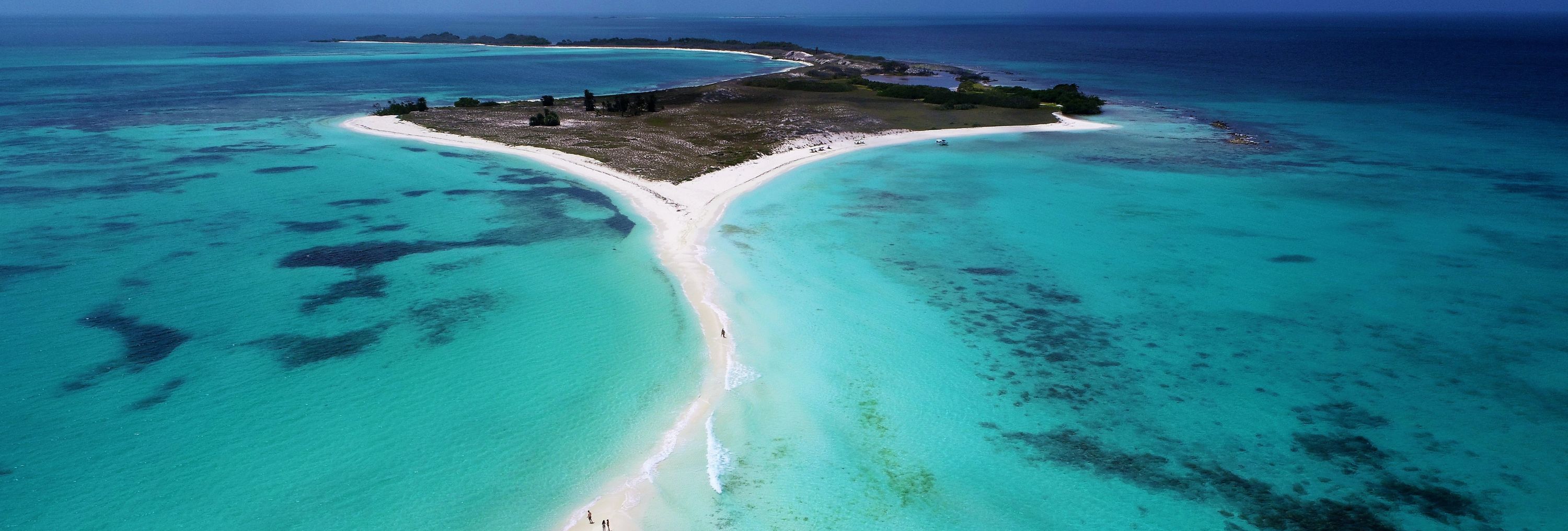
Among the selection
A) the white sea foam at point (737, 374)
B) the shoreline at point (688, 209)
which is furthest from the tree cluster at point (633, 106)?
the white sea foam at point (737, 374)

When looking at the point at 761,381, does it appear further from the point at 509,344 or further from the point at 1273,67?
the point at 1273,67

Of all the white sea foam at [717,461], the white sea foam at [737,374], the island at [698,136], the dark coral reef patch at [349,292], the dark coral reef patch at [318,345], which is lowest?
the white sea foam at [717,461]

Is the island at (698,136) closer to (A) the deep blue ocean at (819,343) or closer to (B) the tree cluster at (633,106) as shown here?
(B) the tree cluster at (633,106)

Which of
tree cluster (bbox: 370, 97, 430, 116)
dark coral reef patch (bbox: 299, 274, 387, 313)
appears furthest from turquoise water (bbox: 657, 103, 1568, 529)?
tree cluster (bbox: 370, 97, 430, 116)

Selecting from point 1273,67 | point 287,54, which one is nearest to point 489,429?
point 1273,67

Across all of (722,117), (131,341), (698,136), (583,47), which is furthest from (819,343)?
(583,47)

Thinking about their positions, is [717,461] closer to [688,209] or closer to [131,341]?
[131,341]
